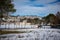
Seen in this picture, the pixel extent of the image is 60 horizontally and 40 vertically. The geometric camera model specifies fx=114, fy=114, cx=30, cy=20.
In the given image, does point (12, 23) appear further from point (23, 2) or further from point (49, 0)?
point (49, 0)

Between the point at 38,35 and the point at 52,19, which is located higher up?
the point at 52,19

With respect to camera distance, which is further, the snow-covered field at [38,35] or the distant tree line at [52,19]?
the distant tree line at [52,19]

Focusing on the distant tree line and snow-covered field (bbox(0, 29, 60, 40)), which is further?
the distant tree line

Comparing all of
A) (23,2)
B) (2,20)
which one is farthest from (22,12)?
(2,20)

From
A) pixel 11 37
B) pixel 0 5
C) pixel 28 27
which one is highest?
pixel 0 5

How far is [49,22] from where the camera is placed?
209 centimetres

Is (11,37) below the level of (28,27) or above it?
below

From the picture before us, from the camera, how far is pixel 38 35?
2027mm

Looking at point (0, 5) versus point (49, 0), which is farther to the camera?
point (49, 0)

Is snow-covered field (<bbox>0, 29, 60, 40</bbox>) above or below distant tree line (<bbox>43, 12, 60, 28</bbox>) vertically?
below

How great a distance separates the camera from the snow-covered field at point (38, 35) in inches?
77.4

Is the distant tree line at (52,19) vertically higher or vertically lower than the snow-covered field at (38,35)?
higher

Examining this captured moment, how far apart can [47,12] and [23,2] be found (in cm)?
48

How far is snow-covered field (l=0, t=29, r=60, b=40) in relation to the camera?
197cm
